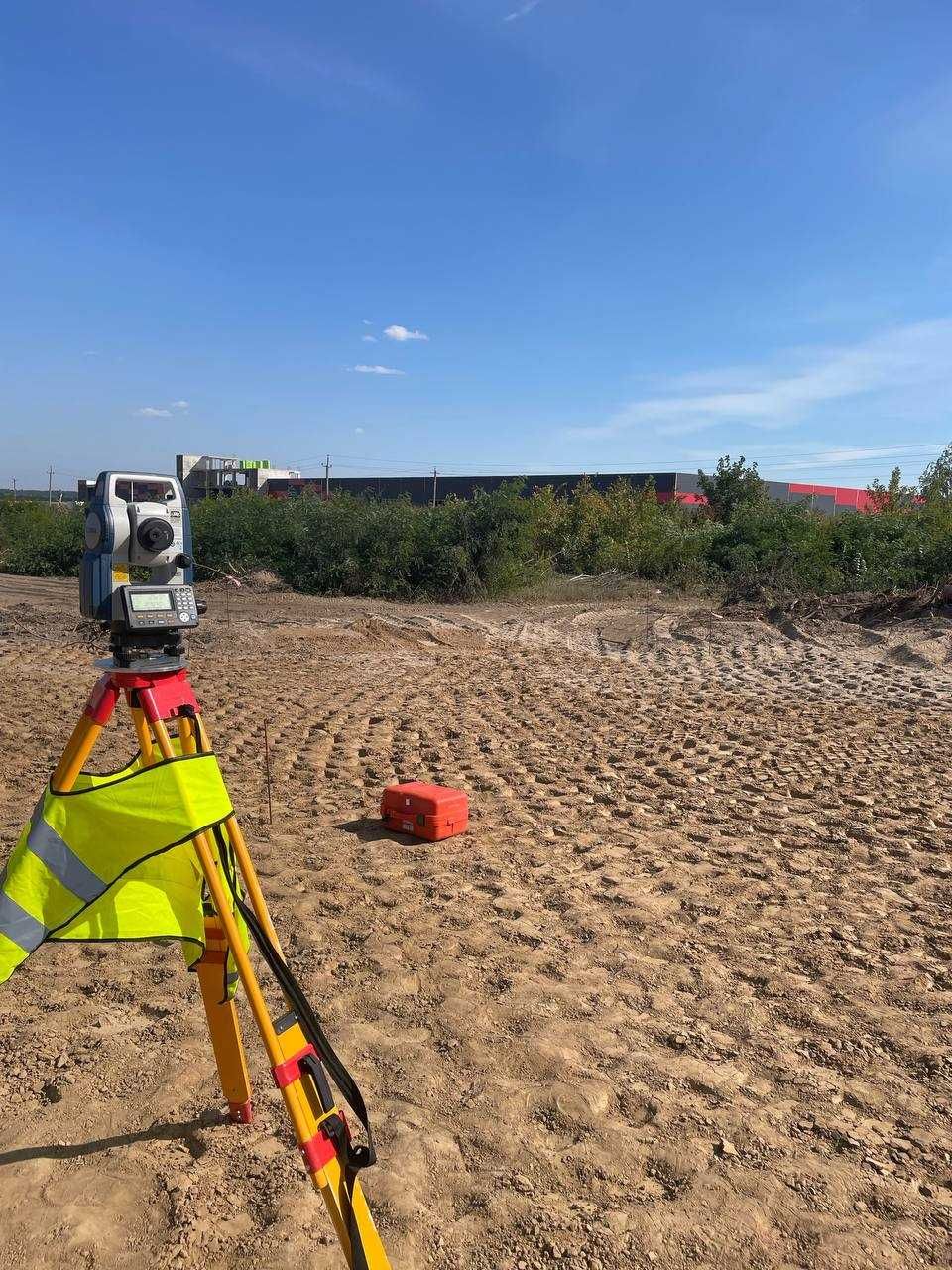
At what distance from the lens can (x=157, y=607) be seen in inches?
83.4

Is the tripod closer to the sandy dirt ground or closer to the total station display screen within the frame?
the total station display screen

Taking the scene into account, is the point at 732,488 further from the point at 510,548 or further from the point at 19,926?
the point at 19,926

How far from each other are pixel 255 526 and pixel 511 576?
6345 millimetres

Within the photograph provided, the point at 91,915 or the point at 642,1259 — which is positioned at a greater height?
the point at 91,915

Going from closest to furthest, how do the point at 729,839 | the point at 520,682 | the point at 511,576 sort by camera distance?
the point at 729,839 < the point at 520,682 < the point at 511,576

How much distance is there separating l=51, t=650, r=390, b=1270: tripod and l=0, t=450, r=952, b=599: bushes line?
52.3 feet

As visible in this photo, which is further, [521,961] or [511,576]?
[511,576]

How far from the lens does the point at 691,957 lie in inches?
140

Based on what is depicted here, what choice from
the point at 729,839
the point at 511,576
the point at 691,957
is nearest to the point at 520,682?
the point at 729,839

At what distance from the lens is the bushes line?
58.4ft

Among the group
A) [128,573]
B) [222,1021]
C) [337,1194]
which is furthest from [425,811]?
[337,1194]

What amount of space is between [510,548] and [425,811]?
14744mm

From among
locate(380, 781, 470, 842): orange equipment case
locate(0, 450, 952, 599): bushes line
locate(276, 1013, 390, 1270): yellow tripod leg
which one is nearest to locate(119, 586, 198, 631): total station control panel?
locate(276, 1013, 390, 1270): yellow tripod leg

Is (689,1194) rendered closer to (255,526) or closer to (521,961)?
(521,961)
